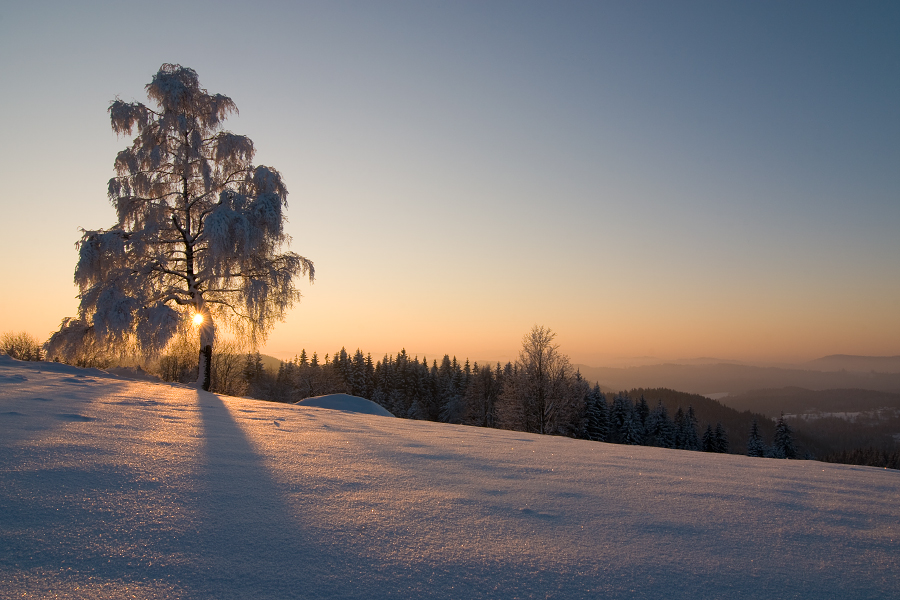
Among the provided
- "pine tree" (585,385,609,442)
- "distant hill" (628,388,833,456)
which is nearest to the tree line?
"pine tree" (585,385,609,442)

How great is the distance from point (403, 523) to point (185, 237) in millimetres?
12929

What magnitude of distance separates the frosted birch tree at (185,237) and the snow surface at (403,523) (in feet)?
27.0

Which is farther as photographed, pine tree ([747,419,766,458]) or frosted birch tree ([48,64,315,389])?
pine tree ([747,419,766,458])

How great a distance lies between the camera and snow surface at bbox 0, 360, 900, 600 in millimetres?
1722

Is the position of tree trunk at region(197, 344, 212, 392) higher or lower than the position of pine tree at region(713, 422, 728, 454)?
higher

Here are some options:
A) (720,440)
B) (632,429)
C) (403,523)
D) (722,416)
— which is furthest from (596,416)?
(722,416)

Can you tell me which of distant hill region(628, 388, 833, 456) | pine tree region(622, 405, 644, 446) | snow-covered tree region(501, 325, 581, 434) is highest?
snow-covered tree region(501, 325, 581, 434)

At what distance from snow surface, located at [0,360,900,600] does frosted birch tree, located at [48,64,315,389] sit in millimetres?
8223

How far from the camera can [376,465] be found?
134 inches

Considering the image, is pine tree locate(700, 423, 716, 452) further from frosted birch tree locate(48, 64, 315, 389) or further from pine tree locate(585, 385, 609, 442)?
frosted birch tree locate(48, 64, 315, 389)

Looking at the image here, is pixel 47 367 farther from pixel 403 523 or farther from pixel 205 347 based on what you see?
pixel 403 523

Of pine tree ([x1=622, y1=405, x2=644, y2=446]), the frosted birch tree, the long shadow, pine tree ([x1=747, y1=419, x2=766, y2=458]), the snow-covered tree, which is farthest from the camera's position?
pine tree ([x1=622, y1=405, x2=644, y2=446])

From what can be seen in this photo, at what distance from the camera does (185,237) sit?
12.5 meters

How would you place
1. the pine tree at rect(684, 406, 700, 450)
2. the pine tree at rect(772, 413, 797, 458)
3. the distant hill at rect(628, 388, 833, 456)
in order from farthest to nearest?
the distant hill at rect(628, 388, 833, 456) < the pine tree at rect(684, 406, 700, 450) < the pine tree at rect(772, 413, 797, 458)
